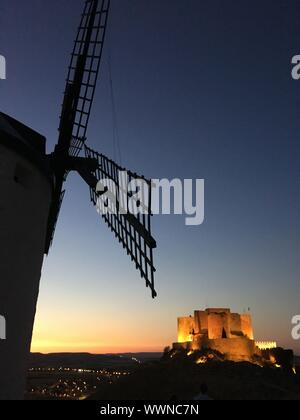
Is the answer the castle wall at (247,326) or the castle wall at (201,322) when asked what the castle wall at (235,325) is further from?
the castle wall at (201,322)

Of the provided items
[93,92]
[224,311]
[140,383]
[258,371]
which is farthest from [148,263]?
[224,311]

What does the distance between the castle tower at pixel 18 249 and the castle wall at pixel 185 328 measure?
47.7 metres

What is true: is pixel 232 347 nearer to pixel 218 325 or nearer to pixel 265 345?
pixel 218 325

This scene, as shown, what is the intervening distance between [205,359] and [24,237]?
42063mm

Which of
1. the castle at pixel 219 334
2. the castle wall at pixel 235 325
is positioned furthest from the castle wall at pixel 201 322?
the castle wall at pixel 235 325

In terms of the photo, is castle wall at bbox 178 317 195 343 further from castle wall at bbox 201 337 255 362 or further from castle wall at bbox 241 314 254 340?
castle wall at bbox 241 314 254 340

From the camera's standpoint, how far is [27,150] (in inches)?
297

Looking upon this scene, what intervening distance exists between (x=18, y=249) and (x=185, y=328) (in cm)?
4918

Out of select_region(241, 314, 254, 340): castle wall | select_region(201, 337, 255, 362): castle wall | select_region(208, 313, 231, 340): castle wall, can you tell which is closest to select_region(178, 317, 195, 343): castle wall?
select_region(208, 313, 231, 340): castle wall

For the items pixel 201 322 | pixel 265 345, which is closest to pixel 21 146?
pixel 201 322

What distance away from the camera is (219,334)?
50.6 metres

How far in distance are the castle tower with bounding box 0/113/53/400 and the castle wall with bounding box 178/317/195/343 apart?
156ft

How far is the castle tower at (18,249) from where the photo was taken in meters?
6.95
